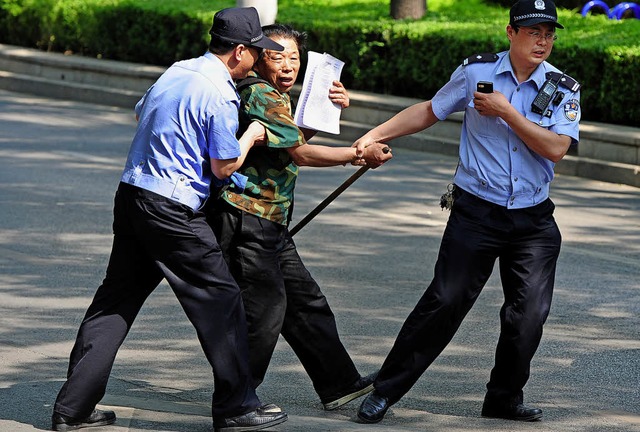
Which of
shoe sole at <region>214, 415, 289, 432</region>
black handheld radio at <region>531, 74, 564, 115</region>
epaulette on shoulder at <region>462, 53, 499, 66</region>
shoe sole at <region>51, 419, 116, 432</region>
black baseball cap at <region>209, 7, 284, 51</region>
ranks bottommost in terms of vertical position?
shoe sole at <region>51, 419, 116, 432</region>

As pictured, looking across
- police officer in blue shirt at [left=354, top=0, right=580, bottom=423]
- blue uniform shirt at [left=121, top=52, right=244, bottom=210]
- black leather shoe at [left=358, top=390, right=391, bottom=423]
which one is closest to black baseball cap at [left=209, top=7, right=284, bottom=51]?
blue uniform shirt at [left=121, top=52, right=244, bottom=210]

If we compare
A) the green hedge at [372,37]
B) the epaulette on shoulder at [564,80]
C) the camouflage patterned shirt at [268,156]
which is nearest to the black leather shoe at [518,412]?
the camouflage patterned shirt at [268,156]

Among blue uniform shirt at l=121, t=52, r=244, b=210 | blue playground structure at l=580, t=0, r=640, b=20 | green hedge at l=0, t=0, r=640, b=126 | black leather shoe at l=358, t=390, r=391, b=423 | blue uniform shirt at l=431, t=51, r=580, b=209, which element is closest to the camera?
blue uniform shirt at l=121, t=52, r=244, b=210

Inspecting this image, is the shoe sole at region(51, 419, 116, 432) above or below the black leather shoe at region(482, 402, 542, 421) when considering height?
below

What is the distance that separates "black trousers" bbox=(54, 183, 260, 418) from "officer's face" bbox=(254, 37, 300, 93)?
685mm

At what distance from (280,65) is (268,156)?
0.38 meters

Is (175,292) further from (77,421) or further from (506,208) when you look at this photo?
(506,208)

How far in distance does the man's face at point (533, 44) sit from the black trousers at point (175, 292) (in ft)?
4.83

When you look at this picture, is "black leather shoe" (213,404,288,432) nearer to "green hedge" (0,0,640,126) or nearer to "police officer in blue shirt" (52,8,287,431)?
"police officer in blue shirt" (52,8,287,431)

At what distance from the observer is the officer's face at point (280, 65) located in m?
5.23

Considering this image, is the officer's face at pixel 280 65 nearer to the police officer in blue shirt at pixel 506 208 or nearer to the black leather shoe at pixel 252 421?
the police officer in blue shirt at pixel 506 208

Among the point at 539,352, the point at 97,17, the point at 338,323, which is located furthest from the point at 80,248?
the point at 97,17

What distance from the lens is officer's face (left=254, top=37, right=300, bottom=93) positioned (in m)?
5.23

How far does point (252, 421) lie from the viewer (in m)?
5.00
